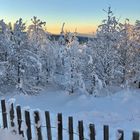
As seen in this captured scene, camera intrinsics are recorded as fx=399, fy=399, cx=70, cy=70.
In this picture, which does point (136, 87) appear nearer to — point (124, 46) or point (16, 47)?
point (124, 46)

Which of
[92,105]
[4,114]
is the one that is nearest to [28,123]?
[4,114]

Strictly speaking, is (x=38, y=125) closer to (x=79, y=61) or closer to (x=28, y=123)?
(x=28, y=123)

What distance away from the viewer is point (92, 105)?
2630 centimetres

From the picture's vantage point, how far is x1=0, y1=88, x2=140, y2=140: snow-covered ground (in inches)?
867

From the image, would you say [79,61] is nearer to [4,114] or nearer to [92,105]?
[92,105]

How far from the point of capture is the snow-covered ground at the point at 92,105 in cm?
2202

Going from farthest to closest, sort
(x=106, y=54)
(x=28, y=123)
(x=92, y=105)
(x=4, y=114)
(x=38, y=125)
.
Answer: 1. (x=106, y=54)
2. (x=92, y=105)
3. (x=4, y=114)
4. (x=28, y=123)
5. (x=38, y=125)

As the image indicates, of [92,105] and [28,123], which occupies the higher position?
[28,123]

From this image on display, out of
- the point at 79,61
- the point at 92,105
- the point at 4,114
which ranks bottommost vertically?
the point at 92,105

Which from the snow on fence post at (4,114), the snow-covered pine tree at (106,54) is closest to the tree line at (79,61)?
the snow-covered pine tree at (106,54)

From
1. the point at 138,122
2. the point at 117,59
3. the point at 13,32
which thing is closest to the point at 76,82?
the point at 117,59

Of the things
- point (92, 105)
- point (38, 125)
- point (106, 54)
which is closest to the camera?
point (38, 125)

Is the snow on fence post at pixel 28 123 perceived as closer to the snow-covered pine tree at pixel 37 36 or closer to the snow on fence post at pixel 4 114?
the snow on fence post at pixel 4 114

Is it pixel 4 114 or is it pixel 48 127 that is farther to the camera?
pixel 4 114
